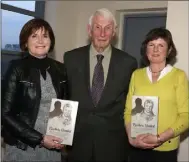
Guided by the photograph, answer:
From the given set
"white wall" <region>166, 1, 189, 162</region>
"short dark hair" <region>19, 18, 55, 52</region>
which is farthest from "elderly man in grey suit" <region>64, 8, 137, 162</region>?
"white wall" <region>166, 1, 189, 162</region>

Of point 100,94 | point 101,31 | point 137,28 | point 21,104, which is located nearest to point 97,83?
point 100,94

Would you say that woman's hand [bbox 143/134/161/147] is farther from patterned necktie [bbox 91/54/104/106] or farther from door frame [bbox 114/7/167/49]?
door frame [bbox 114/7/167/49]

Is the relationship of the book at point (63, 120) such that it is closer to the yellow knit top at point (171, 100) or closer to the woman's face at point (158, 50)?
the yellow knit top at point (171, 100)

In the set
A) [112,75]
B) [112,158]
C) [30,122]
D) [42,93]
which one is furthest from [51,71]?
[112,158]

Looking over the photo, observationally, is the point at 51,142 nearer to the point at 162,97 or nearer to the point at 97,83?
the point at 97,83

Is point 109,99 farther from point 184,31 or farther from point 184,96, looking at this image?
point 184,31

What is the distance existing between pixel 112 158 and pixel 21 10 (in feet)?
6.90

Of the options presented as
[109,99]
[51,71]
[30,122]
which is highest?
[51,71]

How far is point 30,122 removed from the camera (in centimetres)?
165

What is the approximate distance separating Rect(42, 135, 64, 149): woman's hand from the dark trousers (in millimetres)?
586

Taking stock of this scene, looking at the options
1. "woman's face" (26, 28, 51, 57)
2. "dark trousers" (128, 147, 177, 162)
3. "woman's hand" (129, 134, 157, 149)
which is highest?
"woman's face" (26, 28, 51, 57)

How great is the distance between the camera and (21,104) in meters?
1.64

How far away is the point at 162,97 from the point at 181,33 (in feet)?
2.77

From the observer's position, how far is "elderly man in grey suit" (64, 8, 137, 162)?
6.61ft
